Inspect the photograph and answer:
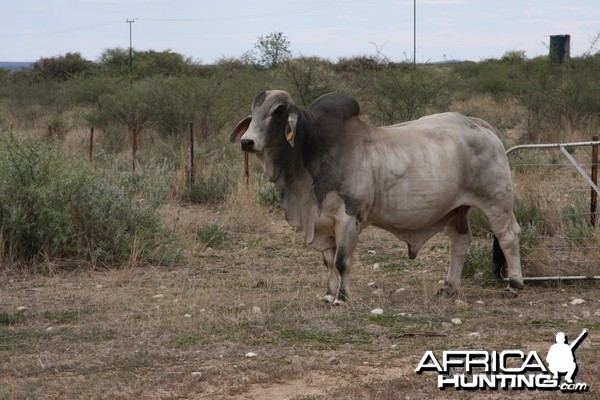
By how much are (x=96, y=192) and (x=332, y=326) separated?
431 cm

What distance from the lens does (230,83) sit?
24812 millimetres

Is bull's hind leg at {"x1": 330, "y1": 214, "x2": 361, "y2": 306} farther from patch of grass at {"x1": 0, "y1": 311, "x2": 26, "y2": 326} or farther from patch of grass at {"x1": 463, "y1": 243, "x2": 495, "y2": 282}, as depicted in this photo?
patch of grass at {"x1": 0, "y1": 311, "x2": 26, "y2": 326}

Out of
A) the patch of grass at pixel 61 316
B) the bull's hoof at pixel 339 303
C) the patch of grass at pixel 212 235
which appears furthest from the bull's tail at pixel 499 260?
the patch of grass at pixel 61 316

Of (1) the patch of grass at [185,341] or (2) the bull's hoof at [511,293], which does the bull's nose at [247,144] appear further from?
(2) the bull's hoof at [511,293]

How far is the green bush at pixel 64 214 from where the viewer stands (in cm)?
1058

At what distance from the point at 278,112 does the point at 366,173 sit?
0.93 meters

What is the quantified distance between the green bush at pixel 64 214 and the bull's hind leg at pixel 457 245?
318cm

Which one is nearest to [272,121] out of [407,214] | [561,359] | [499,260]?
[407,214]

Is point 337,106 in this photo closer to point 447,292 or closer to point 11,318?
point 447,292

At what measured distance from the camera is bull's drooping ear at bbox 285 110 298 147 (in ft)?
27.0

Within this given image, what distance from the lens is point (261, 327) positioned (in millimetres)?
7699

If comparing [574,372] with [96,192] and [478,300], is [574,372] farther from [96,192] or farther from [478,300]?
[96,192]

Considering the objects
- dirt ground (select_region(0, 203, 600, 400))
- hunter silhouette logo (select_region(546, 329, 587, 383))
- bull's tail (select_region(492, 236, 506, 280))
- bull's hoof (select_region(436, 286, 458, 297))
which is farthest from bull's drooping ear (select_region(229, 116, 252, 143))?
hunter silhouette logo (select_region(546, 329, 587, 383))

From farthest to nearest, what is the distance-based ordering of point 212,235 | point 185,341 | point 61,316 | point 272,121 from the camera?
1. point 212,235
2. point 61,316
3. point 272,121
4. point 185,341
